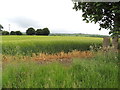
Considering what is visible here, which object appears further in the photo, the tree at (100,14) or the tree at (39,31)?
the tree at (39,31)

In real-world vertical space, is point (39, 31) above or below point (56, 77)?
above

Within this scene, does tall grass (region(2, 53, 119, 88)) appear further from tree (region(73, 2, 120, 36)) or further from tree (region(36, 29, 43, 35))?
tree (region(36, 29, 43, 35))

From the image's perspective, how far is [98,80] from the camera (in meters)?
6.66

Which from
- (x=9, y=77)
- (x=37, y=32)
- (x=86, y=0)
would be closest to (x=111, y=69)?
(x=9, y=77)

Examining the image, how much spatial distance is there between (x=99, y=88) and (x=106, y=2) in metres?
6.73

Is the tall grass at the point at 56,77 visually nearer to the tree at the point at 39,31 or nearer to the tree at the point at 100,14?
the tree at the point at 100,14

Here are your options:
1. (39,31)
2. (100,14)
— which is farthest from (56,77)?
(39,31)

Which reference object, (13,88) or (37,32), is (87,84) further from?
(37,32)

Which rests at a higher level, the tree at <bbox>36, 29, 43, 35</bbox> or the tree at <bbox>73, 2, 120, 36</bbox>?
the tree at <bbox>73, 2, 120, 36</bbox>

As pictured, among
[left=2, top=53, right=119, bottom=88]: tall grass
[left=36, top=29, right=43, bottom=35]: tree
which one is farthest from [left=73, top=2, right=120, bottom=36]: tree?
[left=36, top=29, right=43, bottom=35]: tree

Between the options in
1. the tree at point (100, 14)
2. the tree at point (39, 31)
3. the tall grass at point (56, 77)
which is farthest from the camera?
the tree at point (39, 31)

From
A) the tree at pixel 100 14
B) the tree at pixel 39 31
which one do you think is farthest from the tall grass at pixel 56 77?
the tree at pixel 39 31

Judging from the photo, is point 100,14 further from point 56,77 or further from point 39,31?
point 39,31

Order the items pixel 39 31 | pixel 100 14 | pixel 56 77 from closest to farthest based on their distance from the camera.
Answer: pixel 56 77, pixel 100 14, pixel 39 31
